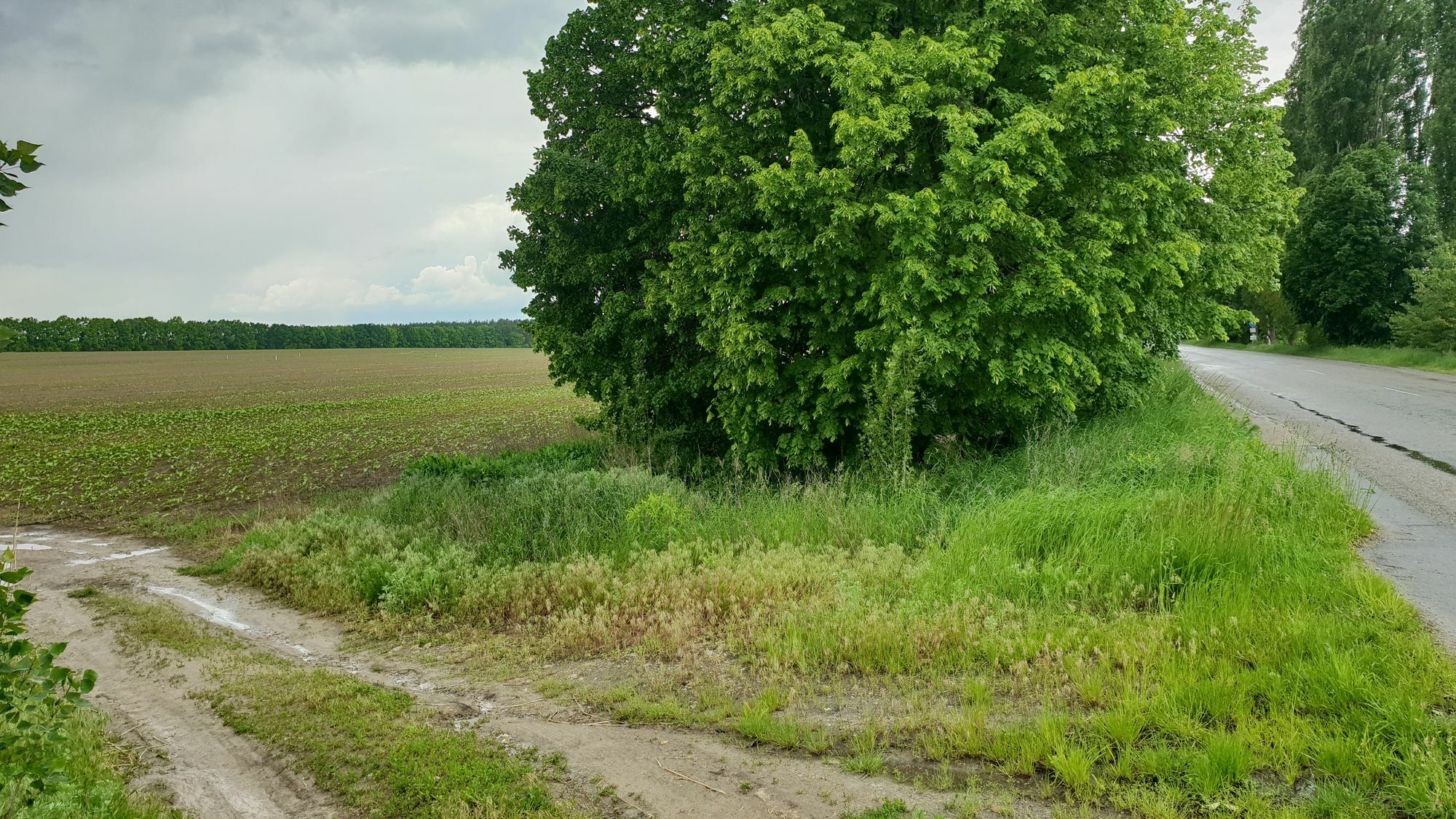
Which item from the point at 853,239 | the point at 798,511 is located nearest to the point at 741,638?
the point at 798,511

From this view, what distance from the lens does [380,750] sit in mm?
4949

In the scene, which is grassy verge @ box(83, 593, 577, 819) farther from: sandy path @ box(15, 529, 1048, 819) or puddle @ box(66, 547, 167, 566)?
puddle @ box(66, 547, 167, 566)

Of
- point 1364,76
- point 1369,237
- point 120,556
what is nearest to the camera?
point 120,556

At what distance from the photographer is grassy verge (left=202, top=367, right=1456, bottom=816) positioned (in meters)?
4.09

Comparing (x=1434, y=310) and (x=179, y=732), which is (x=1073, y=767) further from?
(x=1434, y=310)

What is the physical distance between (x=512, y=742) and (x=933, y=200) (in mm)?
7967

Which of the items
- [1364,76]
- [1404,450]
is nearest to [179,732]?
[1404,450]

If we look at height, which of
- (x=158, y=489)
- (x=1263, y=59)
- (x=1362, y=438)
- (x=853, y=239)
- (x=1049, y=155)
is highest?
(x=1263, y=59)

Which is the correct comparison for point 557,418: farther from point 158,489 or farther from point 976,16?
point 976,16

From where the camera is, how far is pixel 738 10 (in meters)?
12.2

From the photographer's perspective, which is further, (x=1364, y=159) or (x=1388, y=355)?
(x=1364, y=159)

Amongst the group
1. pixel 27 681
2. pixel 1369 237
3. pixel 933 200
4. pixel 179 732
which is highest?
pixel 1369 237

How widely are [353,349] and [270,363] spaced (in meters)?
40.1

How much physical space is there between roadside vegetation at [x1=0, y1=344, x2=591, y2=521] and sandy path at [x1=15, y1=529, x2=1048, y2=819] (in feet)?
26.8
